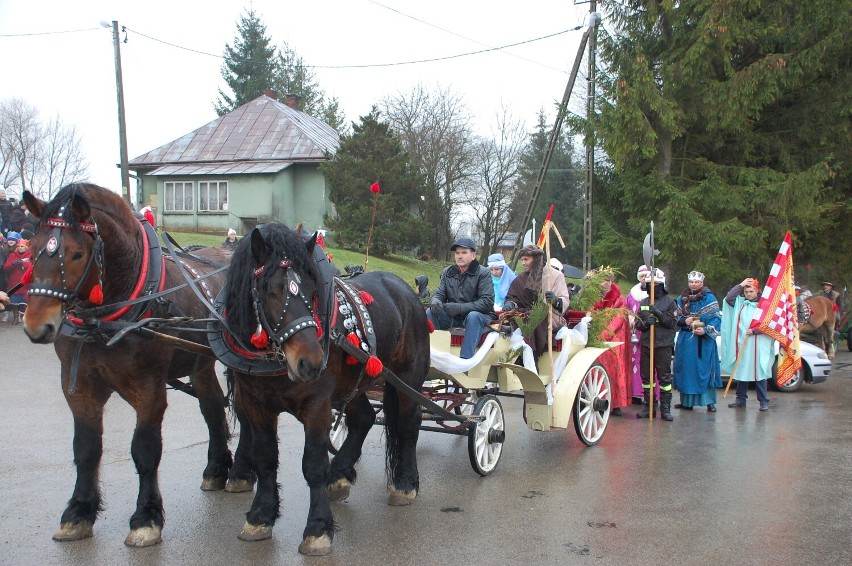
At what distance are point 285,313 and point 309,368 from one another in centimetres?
33

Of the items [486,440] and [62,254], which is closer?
[62,254]

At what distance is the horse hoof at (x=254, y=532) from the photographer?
15.1 feet

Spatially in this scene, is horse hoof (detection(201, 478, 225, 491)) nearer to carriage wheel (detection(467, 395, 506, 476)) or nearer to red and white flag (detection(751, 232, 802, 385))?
carriage wheel (detection(467, 395, 506, 476))

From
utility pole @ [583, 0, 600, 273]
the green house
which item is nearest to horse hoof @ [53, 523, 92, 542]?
utility pole @ [583, 0, 600, 273]

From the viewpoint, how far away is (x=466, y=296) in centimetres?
707

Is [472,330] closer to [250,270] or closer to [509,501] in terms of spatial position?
[509,501]

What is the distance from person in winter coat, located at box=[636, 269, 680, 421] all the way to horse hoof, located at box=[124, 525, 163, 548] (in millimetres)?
6419

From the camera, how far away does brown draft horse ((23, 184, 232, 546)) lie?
4.12 m

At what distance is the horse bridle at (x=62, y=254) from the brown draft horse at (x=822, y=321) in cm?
1558

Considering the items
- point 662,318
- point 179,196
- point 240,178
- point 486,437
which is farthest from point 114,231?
point 179,196

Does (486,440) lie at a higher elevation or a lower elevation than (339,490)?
higher

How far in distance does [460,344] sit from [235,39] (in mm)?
44903

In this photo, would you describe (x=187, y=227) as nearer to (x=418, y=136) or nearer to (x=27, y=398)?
(x=418, y=136)

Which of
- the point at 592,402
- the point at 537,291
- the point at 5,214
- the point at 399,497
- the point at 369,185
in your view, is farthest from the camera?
the point at 369,185
